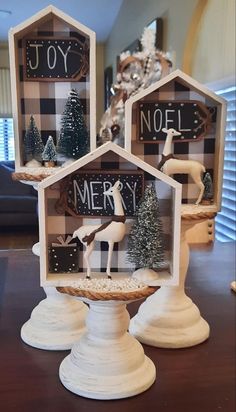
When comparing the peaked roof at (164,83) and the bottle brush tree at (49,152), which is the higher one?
the peaked roof at (164,83)

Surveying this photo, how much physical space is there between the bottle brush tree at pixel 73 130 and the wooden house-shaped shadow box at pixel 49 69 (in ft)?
0.04

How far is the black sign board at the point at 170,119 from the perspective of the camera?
694 mm

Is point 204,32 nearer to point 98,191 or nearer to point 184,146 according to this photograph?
point 184,146

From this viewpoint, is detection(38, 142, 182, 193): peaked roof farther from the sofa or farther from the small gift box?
the sofa

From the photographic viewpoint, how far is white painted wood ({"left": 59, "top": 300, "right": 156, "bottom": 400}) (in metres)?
0.56

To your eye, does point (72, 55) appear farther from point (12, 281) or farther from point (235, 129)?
point (235, 129)

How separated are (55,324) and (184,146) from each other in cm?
35

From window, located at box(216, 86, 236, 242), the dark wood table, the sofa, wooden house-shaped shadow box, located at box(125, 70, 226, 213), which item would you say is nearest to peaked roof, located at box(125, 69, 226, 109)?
wooden house-shaped shadow box, located at box(125, 70, 226, 213)

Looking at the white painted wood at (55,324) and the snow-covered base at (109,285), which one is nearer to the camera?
the snow-covered base at (109,285)

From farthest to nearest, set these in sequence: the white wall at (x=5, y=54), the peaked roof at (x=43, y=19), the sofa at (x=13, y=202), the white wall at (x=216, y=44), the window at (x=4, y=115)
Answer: the sofa at (x=13, y=202) → the window at (x=4, y=115) → the white wall at (x=216, y=44) → the white wall at (x=5, y=54) → the peaked roof at (x=43, y=19)

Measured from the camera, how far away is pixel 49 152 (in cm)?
70

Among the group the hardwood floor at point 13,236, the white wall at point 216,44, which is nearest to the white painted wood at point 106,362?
the white wall at point 216,44

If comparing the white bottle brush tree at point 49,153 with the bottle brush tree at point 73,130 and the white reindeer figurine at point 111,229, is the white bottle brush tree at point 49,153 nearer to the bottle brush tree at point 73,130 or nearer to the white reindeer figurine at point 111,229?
the bottle brush tree at point 73,130

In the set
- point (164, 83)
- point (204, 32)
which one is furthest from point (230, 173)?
point (164, 83)
